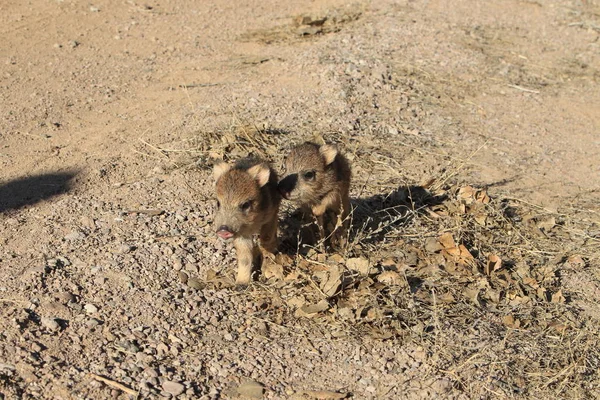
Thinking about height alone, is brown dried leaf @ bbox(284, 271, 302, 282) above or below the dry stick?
below

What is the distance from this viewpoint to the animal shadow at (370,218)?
7168 mm

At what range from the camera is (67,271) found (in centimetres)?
640

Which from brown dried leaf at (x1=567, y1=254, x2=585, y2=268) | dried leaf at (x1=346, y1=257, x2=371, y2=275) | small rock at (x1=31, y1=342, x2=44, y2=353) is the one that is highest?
small rock at (x1=31, y1=342, x2=44, y2=353)

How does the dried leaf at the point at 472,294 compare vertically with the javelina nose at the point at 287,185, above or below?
below

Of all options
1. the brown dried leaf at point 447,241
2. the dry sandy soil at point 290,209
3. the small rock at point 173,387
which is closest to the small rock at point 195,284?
the dry sandy soil at point 290,209

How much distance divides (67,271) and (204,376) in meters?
1.63

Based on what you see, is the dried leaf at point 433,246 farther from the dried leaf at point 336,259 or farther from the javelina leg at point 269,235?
the javelina leg at point 269,235

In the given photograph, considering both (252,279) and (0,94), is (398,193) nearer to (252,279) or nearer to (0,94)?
(252,279)

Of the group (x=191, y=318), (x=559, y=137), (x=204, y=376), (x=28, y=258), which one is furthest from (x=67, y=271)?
(x=559, y=137)

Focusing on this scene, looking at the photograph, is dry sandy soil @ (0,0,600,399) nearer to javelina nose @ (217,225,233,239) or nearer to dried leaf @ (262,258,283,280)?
dried leaf @ (262,258,283,280)

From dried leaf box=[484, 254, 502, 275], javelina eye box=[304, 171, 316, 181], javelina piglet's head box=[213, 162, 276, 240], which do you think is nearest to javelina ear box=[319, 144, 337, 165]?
javelina eye box=[304, 171, 316, 181]

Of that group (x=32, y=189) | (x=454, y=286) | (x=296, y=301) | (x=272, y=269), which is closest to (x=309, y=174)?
(x=272, y=269)

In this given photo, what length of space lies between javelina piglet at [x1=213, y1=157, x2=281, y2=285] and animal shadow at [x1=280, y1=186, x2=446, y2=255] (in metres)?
0.45

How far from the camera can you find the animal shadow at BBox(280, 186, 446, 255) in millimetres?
7168
